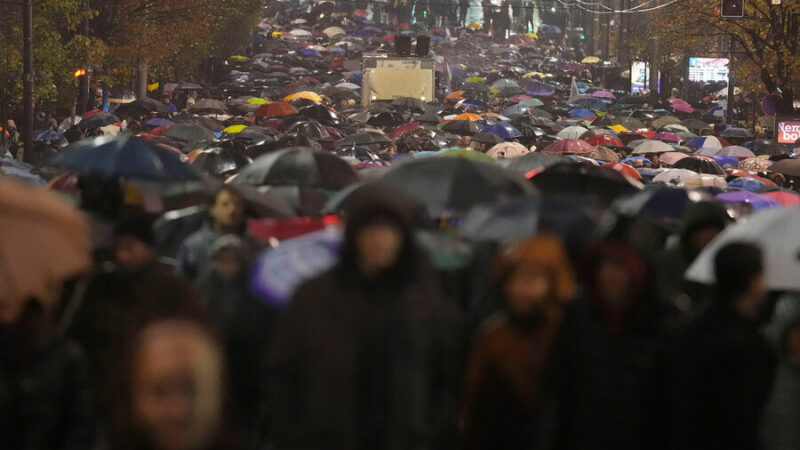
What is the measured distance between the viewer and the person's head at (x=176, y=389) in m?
3.18

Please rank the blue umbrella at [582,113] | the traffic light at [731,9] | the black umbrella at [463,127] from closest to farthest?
the traffic light at [731,9], the black umbrella at [463,127], the blue umbrella at [582,113]

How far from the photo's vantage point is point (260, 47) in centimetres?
10838

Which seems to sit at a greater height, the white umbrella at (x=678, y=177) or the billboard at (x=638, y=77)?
the white umbrella at (x=678, y=177)

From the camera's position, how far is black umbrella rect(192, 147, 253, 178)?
14.9 metres

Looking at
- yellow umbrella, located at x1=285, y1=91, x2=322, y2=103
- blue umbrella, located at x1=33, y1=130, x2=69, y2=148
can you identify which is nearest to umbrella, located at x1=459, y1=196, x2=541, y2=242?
blue umbrella, located at x1=33, y1=130, x2=69, y2=148

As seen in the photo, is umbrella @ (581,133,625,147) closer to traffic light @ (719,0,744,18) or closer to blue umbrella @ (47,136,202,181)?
traffic light @ (719,0,744,18)

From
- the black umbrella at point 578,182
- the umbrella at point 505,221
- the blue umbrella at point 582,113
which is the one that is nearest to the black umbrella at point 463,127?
the blue umbrella at point 582,113

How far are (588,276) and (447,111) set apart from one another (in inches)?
1844

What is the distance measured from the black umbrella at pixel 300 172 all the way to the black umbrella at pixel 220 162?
375 centimetres

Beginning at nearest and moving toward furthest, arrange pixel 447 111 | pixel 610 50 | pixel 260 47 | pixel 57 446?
pixel 57 446 < pixel 447 111 < pixel 260 47 < pixel 610 50

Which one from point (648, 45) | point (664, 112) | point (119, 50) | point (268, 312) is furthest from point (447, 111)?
point (268, 312)

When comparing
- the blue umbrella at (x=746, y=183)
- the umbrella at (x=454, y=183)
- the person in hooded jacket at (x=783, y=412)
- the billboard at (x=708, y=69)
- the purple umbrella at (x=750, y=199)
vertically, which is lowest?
the billboard at (x=708, y=69)

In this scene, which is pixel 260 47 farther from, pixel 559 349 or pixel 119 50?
pixel 559 349

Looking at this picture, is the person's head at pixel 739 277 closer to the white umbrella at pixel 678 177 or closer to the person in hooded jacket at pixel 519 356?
the person in hooded jacket at pixel 519 356
